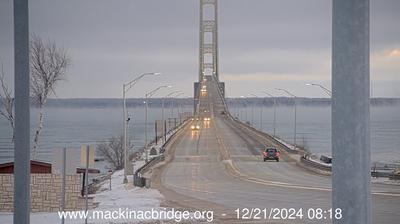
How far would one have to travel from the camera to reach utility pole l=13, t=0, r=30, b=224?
21.0 ft

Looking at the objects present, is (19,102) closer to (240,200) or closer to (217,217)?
(217,217)

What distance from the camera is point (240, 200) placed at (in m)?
30.3

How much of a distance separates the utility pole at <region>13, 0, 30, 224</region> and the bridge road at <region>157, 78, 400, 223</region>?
15.4 meters

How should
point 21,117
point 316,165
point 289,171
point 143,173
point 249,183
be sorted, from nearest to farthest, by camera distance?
point 21,117
point 249,183
point 143,173
point 289,171
point 316,165

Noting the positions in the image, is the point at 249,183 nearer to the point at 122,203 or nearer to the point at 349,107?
the point at 122,203

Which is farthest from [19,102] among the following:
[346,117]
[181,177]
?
[181,177]

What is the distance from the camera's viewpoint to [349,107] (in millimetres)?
4293

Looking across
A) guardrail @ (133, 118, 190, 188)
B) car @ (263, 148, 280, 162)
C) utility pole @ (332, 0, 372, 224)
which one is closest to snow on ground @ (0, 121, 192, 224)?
guardrail @ (133, 118, 190, 188)

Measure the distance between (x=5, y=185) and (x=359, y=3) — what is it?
76.3ft

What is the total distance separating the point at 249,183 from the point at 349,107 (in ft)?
123

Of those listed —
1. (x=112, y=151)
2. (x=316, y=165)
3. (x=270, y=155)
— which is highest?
(x=270, y=155)

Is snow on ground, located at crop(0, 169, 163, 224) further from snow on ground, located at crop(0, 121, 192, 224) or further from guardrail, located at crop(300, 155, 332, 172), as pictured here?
guardrail, located at crop(300, 155, 332, 172)

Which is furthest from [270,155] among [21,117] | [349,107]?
[349,107]

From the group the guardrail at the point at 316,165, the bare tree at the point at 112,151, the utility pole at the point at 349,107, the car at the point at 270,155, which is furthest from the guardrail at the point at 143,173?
the utility pole at the point at 349,107
